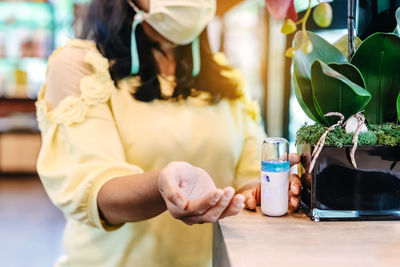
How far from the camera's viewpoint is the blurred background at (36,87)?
2.99 metres

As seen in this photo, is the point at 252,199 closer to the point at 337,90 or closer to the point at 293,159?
the point at 293,159

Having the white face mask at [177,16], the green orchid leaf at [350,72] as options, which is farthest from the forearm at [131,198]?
the white face mask at [177,16]

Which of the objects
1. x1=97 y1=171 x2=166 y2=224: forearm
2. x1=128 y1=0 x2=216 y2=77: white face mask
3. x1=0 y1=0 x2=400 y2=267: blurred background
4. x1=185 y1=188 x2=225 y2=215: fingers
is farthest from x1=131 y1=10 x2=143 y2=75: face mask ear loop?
x1=0 y1=0 x2=400 y2=267: blurred background

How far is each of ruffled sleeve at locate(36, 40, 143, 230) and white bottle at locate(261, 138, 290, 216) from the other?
0.31 m

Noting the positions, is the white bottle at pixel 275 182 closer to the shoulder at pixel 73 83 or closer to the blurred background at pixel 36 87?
the shoulder at pixel 73 83

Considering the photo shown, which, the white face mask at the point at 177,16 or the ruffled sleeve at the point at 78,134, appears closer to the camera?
the ruffled sleeve at the point at 78,134

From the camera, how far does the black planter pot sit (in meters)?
0.71

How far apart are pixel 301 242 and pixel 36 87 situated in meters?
4.97

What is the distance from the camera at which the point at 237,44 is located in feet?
14.0

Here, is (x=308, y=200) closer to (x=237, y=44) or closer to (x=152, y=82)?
(x=152, y=82)

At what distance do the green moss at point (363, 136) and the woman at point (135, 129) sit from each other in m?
0.10

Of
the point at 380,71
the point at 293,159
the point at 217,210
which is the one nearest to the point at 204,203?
the point at 217,210

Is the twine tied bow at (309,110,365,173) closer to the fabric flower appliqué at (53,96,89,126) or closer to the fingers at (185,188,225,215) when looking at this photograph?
the fingers at (185,188,225,215)

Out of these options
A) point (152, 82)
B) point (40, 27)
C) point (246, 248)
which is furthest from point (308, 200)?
point (40, 27)
